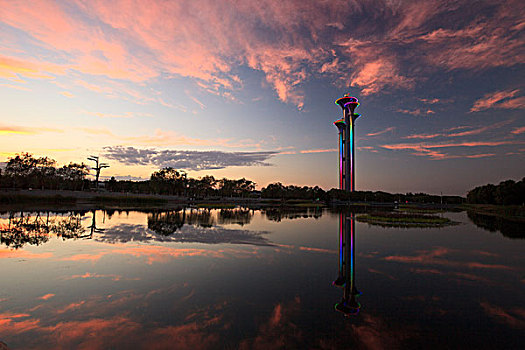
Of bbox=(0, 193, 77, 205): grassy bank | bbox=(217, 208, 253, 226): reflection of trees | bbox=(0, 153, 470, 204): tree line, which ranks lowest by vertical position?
bbox=(217, 208, 253, 226): reflection of trees

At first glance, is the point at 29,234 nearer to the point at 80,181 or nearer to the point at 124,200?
the point at 124,200

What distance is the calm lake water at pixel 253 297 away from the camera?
7.80m

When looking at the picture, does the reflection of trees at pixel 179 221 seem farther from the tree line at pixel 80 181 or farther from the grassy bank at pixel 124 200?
the tree line at pixel 80 181

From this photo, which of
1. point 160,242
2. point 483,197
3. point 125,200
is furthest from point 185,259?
point 483,197

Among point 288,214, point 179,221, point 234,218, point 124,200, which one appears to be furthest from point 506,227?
point 124,200

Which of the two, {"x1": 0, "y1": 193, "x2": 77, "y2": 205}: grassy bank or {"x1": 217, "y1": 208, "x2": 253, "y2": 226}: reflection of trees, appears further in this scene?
{"x1": 0, "y1": 193, "x2": 77, "y2": 205}: grassy bank

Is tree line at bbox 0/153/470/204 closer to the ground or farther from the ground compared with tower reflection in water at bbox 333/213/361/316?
farther from the ground

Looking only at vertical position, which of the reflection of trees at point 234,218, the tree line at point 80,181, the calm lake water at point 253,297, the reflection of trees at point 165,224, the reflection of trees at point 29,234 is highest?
the tree line at point 80,181

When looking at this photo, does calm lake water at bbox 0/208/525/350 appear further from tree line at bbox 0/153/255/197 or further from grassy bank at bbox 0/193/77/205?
tree line at bbox 0/153/255/197

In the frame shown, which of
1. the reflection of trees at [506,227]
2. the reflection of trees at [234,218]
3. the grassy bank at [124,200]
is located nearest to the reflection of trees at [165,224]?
the reflection of trees at [234,218]

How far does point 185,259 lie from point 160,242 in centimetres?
620

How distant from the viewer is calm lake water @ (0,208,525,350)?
307 inches

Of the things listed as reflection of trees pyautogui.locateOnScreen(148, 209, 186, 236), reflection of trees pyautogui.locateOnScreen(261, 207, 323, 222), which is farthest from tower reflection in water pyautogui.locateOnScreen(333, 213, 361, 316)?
reflection of trees pyautogui.locateOnScreen(261, 207, 323, 222)

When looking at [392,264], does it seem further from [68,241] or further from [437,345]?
[68,241]
